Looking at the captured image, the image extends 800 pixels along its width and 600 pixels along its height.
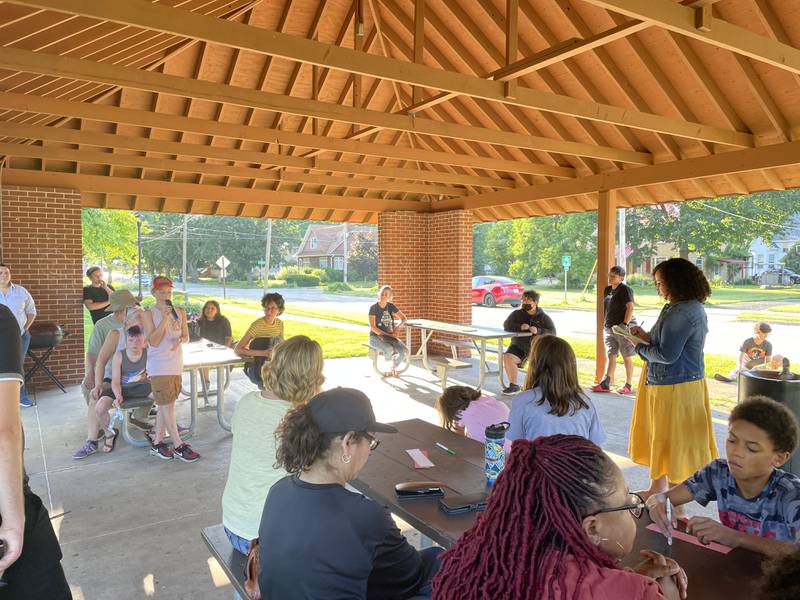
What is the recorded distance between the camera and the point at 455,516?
2.52 meters

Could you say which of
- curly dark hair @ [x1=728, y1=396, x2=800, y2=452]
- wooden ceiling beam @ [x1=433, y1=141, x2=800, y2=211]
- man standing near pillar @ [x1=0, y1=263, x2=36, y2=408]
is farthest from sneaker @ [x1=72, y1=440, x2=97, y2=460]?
wooden ceiling beam @ [x1=433, y1=141, x2=800, y2=211]

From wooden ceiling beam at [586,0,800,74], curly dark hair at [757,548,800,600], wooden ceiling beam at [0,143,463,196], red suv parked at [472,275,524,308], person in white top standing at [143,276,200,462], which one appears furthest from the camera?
red suv parked at [472,275,524,308]

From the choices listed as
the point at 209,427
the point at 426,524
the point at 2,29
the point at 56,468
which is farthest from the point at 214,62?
the point at 426,524

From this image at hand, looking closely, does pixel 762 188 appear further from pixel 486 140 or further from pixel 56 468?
pixel 56 468

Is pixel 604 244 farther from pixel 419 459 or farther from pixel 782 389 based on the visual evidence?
pixel 419 459

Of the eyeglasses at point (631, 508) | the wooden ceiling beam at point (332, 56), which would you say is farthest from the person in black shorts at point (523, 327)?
the eyeglasses at point (631, 508)

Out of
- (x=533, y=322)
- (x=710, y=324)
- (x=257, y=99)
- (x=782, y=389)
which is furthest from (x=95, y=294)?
(x=710, y=324)

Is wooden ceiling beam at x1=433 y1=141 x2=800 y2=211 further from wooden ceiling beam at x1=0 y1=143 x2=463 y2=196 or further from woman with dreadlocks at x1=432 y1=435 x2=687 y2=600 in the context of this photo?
woman with dreadlocks at x1=432 y1=435 x2=687 y2=600

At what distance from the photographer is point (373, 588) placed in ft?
6.48

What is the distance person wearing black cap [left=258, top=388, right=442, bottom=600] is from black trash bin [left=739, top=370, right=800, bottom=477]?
3.89 m

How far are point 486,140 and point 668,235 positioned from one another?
27086 mm

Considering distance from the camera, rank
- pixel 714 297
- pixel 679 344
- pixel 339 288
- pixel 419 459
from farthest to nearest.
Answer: pixel 339 288, pixel 714 297, pixel 679 344, pixel 419 459

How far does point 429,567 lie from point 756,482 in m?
1.44

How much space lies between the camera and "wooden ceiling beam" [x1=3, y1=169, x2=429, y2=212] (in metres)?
9.17
